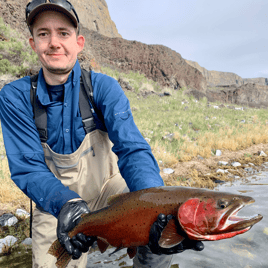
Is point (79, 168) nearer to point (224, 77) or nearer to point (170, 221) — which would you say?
point (170, 221)

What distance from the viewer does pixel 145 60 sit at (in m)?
26.1

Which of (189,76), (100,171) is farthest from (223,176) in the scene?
(189,76)

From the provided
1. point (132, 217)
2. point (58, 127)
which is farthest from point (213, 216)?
point (58, 127)

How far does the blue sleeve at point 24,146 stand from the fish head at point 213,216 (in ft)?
4.03

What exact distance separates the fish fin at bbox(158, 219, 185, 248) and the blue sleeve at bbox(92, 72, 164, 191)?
0.46 m

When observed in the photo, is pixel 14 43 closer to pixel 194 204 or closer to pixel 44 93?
pixel 44 93

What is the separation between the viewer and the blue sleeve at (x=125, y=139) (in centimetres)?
183

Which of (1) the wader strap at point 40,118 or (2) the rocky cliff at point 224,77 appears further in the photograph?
(2) the rocky cliff at point 224,77

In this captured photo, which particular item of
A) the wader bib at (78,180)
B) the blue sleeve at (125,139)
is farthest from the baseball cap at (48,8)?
the wader bib at (78,180)

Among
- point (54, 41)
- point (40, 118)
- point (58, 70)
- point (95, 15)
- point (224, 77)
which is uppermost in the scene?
point (95, 15)

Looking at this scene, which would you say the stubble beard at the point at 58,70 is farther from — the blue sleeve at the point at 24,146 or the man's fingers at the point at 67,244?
the man's fingers at the point at 67,244

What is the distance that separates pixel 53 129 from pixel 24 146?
0.32 meters

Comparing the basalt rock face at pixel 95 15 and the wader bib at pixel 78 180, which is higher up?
the basalt rock face at pixel 95 15

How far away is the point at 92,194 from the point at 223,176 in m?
3.68
